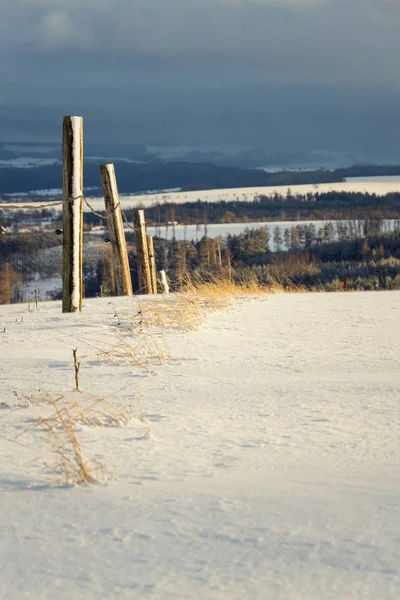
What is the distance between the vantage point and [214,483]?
3191 millimetres

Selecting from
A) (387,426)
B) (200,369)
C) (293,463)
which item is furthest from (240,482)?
(200,369)

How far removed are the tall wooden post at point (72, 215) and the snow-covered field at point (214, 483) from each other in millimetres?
2764

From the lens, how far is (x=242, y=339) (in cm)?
710

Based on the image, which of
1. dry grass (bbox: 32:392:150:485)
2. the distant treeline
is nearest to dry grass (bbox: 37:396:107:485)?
dry grass (bbox: 32:392:150:485)

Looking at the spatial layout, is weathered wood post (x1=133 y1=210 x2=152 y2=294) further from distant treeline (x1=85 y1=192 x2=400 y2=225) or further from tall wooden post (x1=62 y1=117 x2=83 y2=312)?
distant treeline (x1=85 y1=192 x2=400 y2=225)

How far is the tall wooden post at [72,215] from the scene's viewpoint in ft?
30.0

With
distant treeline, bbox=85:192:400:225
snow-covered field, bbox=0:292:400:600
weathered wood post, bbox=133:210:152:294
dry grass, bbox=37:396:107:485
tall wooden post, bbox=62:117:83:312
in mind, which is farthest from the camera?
distant treeline, bbox=85:192:400:225

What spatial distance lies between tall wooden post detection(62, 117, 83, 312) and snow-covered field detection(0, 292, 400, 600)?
2764 millimetres

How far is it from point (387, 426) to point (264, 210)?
461 feet

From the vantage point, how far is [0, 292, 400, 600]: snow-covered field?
7.75ft

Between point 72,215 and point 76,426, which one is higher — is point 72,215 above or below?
above

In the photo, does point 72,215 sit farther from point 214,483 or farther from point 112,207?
point 214,483

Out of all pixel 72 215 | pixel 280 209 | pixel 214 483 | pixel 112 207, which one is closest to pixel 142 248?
pixel 112 207

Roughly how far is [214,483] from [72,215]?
253 inches
